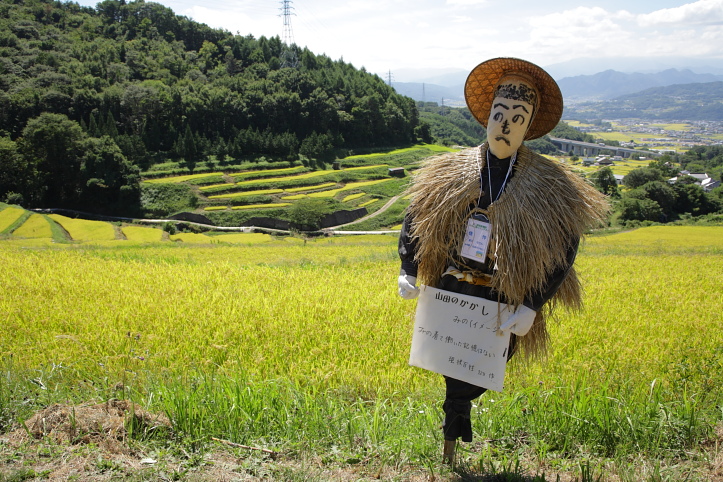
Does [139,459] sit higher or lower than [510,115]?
lower

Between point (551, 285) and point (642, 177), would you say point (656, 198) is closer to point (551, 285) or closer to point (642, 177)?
point (642, 177)

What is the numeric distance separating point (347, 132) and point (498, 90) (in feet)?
203

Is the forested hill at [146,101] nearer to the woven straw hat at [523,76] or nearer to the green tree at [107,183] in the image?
the green tree at [107,183]

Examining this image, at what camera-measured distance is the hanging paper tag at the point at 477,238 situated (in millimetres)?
2547

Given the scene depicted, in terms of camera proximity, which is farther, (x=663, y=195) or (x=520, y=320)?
(x=663, y=195)

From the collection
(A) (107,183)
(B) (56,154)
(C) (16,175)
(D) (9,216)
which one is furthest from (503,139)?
(B) (56,154)

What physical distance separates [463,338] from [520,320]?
1.07 ft

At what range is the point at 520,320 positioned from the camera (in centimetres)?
241

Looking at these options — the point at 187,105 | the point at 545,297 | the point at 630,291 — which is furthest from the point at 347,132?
the point at 545,297

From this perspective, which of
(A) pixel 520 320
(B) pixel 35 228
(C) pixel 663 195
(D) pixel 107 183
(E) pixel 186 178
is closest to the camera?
(A) pixel 520 320

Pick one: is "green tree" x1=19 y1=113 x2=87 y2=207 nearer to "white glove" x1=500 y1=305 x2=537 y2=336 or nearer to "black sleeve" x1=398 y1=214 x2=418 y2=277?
"black sleeve" x1=398 y1=214 x2=418 y2=277

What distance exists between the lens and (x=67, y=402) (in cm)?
303

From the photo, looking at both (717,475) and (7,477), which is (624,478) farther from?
(7,477)

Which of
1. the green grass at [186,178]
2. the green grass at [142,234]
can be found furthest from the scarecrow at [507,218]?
the green grass at [186,178]
